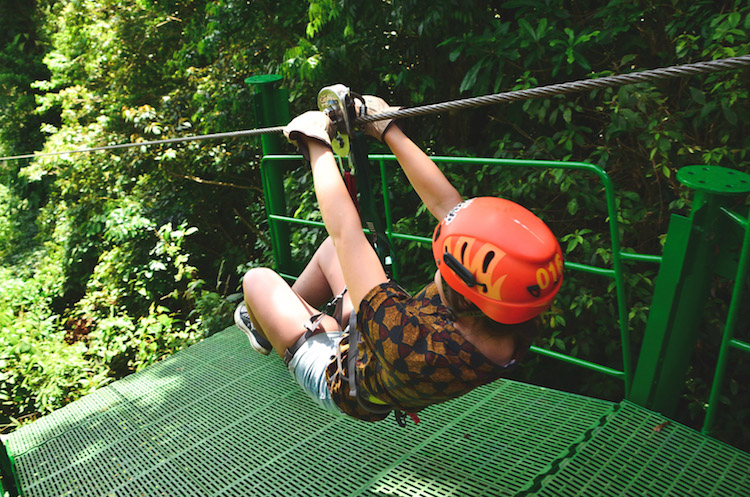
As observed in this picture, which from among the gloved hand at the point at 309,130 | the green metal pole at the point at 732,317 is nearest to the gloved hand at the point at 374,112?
the gloved hand at the point at 309,130

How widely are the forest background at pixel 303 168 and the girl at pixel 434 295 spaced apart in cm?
121

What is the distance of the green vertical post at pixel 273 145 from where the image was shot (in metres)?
3.52

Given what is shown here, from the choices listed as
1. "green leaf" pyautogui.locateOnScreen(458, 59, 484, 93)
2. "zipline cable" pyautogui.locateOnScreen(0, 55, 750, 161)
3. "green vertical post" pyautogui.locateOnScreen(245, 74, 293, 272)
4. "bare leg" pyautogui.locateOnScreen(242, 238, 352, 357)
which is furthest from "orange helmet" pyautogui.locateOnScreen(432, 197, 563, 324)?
"green vertical post" pyautogui.locateOnScreen(245, 74, 293, 272)

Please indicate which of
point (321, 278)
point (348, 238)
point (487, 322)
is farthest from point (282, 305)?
point (487, 322)

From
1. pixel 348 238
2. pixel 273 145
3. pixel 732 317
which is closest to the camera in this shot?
pixel 348 238

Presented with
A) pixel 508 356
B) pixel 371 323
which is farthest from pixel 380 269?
pixel 508 356

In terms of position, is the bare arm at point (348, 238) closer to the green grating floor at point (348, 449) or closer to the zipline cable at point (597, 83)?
the zipline cable at point (597, 83)

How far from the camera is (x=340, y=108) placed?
6.15ft

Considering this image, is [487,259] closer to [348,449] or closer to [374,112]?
[374,112]

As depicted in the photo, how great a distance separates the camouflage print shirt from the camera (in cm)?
152

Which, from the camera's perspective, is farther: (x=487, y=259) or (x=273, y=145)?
(x=273, y=145)

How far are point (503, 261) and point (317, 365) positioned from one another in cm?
103

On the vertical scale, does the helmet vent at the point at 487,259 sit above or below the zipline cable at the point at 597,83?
A: below

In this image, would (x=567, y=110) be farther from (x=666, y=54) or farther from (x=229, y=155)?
(x=229, y=155)
